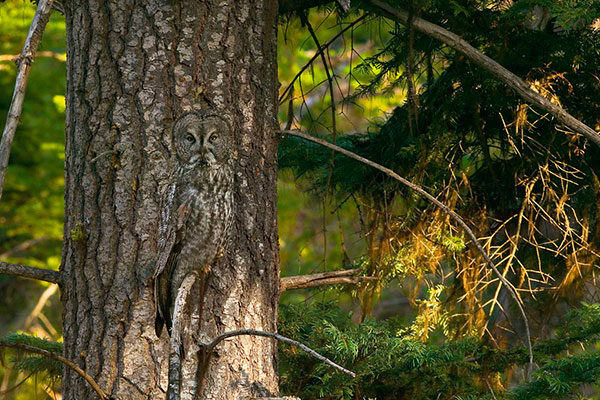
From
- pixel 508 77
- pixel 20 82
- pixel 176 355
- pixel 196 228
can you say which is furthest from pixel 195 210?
pixel 508 77

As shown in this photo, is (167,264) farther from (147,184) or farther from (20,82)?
(20,82)

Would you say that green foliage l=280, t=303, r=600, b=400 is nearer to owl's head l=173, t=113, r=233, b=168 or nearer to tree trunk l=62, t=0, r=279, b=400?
tree trunk l=62, t=0, r=279, b=400

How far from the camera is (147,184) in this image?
9.13 ft

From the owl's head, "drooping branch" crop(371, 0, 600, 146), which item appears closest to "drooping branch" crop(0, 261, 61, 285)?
the owl's head

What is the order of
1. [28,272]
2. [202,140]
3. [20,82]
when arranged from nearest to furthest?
[20,82]
[202,140]
[28,272]

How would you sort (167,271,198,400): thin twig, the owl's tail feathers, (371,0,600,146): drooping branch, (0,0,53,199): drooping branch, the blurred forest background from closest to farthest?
(0,0,53,199): drooping branch
(167,271,198,400): thin twig
the owl's tail feathers
(371,0,600,146): drooping branch
the blurred forest background

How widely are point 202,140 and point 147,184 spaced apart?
1.11 feet

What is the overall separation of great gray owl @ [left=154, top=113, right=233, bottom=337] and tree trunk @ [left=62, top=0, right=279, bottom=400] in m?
Answer: 0.10

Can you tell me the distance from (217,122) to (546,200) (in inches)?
74.9

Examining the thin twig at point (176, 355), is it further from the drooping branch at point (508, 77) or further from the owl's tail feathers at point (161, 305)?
the drooping branch at point (508, 77)

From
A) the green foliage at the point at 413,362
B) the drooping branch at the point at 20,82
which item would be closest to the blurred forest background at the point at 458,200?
the green foliage at the point at 413,362

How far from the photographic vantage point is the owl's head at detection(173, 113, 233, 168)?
8.50 feet

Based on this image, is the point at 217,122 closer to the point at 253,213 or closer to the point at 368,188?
the point at 253,213

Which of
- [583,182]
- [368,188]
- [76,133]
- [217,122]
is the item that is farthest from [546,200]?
[76,133]
